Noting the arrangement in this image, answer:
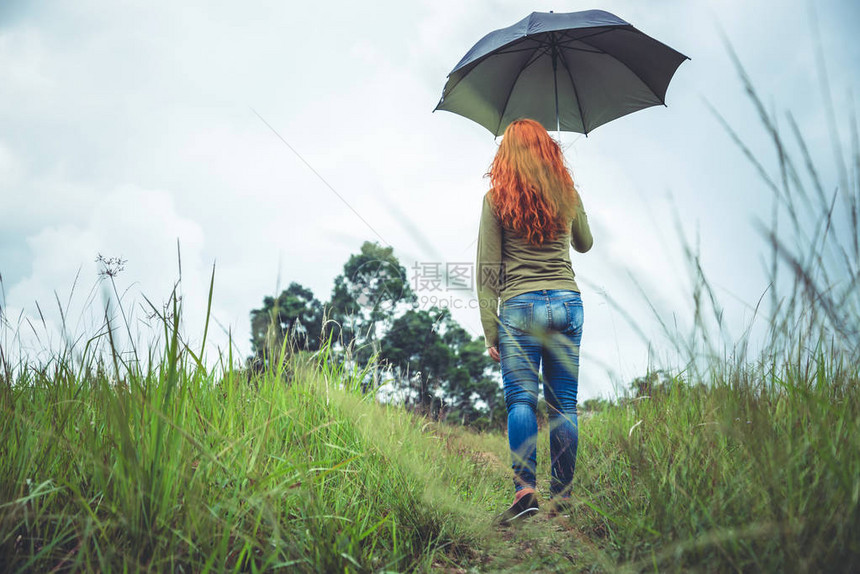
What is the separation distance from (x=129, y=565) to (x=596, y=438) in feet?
10.5

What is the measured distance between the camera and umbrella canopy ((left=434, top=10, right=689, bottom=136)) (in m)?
4.39

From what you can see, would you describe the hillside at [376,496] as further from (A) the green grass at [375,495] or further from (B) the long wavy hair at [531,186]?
(B) the long wavy hair at [531,186]

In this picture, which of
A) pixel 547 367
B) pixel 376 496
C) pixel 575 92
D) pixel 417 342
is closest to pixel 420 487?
pixel 376 496

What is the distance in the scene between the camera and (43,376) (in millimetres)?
2344

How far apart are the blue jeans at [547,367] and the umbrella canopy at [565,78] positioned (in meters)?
2.37

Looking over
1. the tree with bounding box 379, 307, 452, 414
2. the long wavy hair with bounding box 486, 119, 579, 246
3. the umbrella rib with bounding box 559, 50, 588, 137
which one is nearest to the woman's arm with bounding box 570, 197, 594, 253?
the long wavy hair with bounding box 486, 119, 579, 246

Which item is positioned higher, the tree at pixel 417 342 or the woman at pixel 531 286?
the tree at pixel 417 342

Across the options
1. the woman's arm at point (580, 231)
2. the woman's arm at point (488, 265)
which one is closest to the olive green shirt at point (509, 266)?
the woman's arm at point (488, 265)

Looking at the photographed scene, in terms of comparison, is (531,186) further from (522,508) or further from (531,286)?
(522,508)

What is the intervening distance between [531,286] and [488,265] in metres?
0.27

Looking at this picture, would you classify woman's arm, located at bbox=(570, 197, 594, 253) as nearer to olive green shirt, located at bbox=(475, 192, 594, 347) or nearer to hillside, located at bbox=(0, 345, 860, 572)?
olive green shirt, located at bbox=(475, 192, 594, 347)

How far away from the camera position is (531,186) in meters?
2.66

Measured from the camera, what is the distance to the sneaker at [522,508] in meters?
2.29

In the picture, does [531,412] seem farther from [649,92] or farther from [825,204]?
[649,92]
